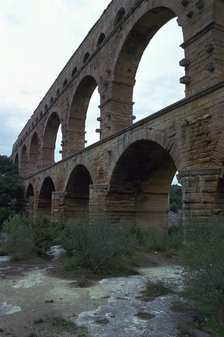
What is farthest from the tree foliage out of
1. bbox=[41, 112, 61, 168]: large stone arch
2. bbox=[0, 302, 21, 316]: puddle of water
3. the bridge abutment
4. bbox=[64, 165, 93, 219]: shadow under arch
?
bbox=[0, 302, 21, 316]: puddle of water

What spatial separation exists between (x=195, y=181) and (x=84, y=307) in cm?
383

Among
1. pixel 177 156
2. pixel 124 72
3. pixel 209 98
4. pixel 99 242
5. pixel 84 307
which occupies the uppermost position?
pixel 124 72

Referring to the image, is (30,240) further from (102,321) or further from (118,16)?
(118,16)

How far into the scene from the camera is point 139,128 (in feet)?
32.8

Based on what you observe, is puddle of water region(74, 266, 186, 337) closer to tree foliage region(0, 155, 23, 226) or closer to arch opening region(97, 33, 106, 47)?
arch opening region(97, 33, 106, 47)

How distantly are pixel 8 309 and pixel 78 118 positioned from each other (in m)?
15.4

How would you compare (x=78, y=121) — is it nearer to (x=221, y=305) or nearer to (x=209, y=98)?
(x=209, y=98)

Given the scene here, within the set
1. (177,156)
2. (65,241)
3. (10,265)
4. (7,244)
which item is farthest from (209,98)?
(7,244)

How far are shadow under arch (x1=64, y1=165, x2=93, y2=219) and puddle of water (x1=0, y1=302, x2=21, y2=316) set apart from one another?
36.8ft

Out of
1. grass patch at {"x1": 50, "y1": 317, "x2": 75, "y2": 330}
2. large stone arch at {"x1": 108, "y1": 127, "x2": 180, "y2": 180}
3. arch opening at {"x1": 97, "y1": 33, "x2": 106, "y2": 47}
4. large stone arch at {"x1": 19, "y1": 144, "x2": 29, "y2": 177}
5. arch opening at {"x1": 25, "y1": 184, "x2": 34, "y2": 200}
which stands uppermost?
arch opening at {"x1": 97, "y1": 33, "x2": 106, "y2": 47}

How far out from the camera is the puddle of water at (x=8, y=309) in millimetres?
4512

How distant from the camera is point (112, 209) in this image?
39.9 ft

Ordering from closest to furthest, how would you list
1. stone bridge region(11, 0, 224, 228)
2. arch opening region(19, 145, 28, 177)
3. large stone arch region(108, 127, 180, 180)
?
stone bridge region(11, 0, 224, 228) → large stone arch region(108, 127, 180, 180) → arch opening region(19, 145, 28, 177)

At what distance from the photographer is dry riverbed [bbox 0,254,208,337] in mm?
3924
